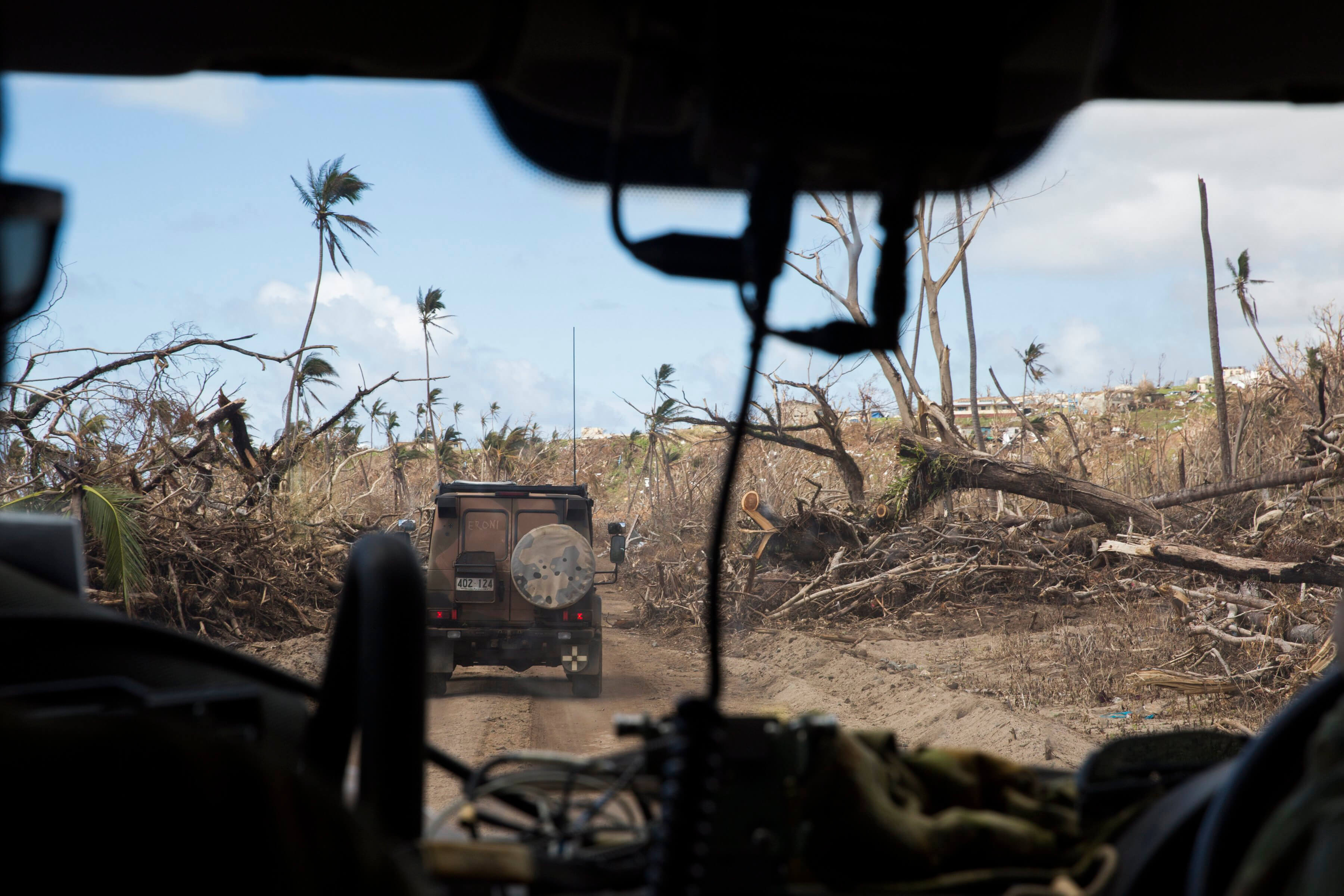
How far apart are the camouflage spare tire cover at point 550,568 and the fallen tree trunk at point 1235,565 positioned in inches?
243

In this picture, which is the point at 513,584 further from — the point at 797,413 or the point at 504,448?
the point at 504,448

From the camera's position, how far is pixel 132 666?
1.37m

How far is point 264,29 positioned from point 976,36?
0.99 m

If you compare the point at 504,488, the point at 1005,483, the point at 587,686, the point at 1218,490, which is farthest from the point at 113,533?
the point at 1218,490

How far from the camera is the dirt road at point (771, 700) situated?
8.72 metres

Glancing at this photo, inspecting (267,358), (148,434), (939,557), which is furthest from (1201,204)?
(148,434)

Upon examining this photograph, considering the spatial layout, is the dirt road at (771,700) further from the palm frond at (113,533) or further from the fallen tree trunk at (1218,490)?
the palm frond at (113,533)

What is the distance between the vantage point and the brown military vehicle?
11398 mm

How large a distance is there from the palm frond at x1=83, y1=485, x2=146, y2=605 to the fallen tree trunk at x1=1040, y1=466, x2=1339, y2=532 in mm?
12390

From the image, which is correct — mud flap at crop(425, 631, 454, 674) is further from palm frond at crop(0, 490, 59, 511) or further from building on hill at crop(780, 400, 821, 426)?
building on hill at crop(780, 400, 821, 426)

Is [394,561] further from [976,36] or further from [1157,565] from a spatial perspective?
[1157,565]

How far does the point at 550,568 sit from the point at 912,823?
10.2m

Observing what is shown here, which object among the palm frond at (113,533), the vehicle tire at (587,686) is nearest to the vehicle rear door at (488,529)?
the vehicle tire at (587,686)

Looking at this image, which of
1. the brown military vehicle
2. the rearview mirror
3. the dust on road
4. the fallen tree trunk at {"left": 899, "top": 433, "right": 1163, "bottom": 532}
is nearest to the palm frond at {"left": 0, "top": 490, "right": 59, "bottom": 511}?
the dust on road
